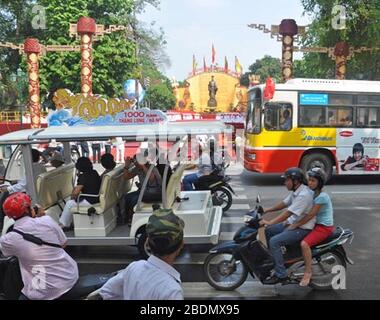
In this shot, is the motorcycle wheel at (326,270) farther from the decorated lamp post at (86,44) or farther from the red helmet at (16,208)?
the decorated lamp post at (86,44)

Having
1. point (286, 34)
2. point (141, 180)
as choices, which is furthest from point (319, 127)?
point (286, 34)

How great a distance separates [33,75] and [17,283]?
2662cm

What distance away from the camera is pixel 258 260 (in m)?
5.16

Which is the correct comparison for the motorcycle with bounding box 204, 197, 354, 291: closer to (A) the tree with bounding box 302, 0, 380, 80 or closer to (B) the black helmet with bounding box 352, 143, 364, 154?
(B) the black helmet with bounding box 352, 143, 364, 154

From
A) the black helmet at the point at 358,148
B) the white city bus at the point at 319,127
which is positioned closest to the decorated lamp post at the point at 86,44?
the white city bus at the point at 319,127

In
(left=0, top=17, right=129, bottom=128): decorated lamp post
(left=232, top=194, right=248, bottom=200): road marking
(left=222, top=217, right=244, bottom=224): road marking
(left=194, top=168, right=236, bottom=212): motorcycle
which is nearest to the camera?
(left=222, top=217, right=244, bottom=224): road marking

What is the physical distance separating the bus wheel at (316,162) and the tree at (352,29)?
9.84 metres

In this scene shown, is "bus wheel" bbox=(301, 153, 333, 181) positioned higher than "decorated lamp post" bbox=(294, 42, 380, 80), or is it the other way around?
"decorated lamp post" bbox=(294, 42, 380, 80)

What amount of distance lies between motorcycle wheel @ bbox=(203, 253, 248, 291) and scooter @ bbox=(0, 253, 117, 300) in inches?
75.8

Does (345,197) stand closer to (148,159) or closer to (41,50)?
(148,159)

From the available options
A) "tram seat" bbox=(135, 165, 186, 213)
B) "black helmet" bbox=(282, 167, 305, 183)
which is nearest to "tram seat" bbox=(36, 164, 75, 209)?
"tram seat" bbox=(135, 165, 186, 213)

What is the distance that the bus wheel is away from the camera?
13195 mm

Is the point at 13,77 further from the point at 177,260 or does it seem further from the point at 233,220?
the point at 177,260

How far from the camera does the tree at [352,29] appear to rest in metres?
21.0
